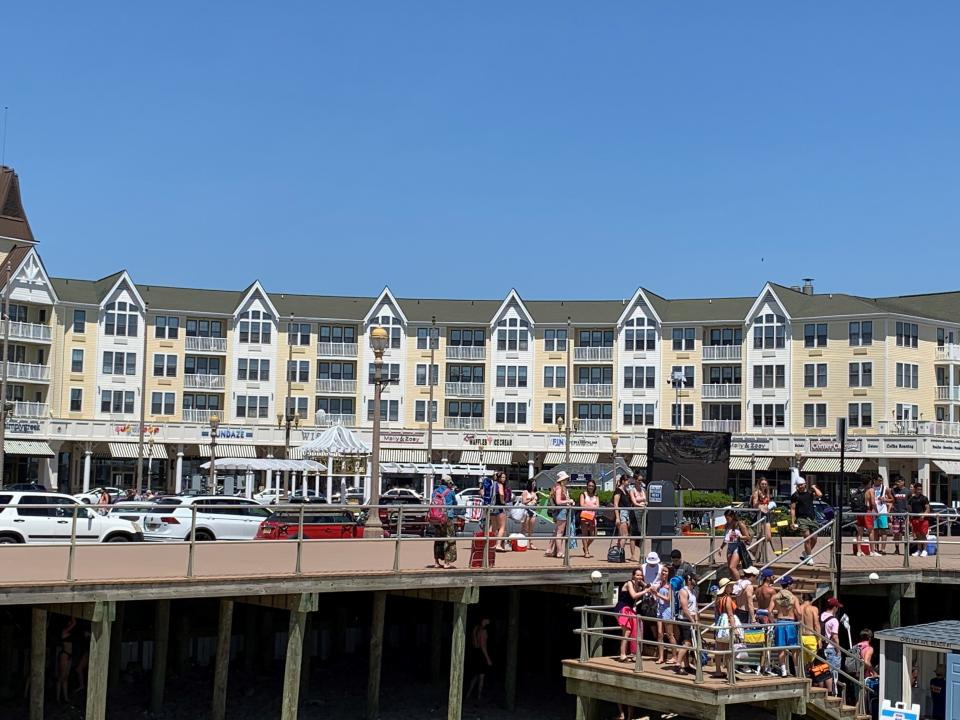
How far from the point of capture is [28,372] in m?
75.4

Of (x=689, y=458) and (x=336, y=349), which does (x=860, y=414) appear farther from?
(x=689, y=458)

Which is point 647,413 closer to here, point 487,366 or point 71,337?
point 487,366

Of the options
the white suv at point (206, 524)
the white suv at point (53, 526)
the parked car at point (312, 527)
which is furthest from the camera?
the white suv at point (206, 524)

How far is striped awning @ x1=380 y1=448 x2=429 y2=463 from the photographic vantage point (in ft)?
268

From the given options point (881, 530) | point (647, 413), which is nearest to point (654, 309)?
point (647, 413)

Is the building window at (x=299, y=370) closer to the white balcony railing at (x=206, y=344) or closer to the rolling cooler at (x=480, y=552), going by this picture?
the white balcony railing at (x=206, y=344)

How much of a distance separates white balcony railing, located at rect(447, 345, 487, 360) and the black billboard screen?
5195 cm

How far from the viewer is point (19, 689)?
25.8m

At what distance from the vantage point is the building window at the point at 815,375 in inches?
3093

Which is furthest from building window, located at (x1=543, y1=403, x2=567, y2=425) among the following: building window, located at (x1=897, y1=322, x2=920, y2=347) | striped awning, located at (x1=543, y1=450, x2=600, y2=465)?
building window, located at (x1=897, y1=322, x2=920, y2=347)

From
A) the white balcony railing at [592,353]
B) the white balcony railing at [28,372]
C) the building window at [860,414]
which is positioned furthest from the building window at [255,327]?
the building window at [860,414]

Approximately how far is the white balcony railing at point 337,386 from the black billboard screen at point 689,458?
171 feet

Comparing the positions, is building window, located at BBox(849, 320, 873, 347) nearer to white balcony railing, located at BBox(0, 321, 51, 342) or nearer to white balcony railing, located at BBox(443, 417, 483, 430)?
white balcony railing, located at BBox(443, 417, 483, 430)

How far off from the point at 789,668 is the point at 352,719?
29.2 feet
